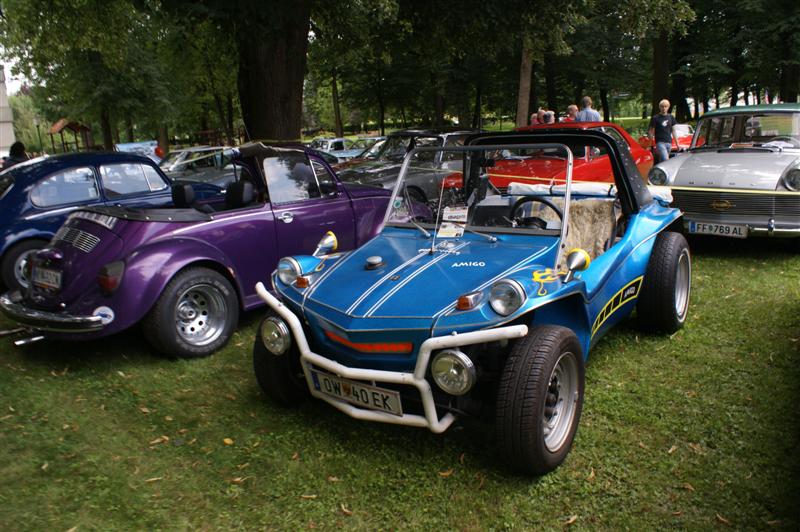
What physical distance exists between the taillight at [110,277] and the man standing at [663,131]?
9955 millimetres

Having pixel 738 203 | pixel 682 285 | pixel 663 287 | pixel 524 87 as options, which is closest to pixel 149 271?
pixel 663 287

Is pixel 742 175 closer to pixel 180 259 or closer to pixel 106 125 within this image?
pixel 180 259

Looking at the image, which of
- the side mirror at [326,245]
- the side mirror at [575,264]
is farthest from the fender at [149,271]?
the side mirror at [575,264]

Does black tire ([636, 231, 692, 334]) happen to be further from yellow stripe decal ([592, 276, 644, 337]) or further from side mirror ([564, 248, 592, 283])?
side mirror ([564, 248, 592, 283])

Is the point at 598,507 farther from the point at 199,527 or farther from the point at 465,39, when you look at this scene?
the point at 465,39

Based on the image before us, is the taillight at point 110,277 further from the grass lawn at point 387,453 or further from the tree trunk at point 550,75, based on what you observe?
the tree trunk at point 550,75

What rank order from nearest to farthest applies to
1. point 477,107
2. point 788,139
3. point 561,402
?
point 561,402
point 788,139
point 477,107

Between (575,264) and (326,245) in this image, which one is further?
(326,245)

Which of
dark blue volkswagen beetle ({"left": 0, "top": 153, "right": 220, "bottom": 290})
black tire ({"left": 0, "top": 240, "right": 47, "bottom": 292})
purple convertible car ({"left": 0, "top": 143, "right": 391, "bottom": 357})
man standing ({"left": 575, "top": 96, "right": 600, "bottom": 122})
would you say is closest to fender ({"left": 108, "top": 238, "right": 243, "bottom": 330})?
purple convertible car ({"left": 0, "top": 143, "right": 391, "bottom": 357})

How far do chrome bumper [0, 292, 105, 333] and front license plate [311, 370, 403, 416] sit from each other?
6.80ft

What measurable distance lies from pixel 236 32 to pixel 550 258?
605cm

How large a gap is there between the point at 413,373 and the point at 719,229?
5.55 m

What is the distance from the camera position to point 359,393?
11.0 ft

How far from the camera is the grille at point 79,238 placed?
489 cm
